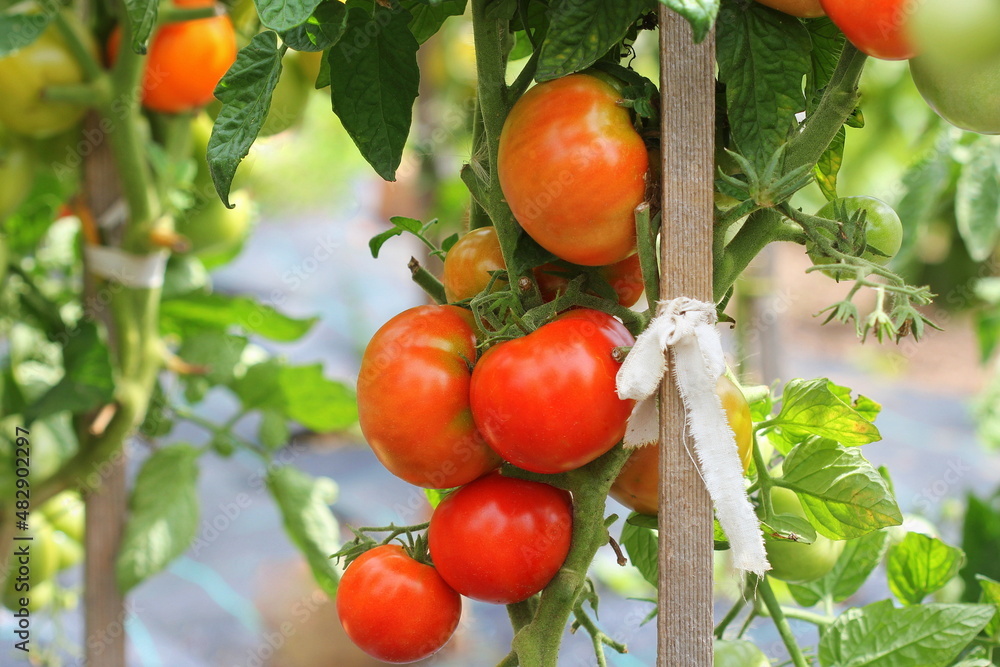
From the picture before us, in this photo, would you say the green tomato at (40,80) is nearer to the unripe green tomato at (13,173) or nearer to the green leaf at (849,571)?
the unripe green tomato at (13,173)

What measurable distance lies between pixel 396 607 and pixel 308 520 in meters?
0.56

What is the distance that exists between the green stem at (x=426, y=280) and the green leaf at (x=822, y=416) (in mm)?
218

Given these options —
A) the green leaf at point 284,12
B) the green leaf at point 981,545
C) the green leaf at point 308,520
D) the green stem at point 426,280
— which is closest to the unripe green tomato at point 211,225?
the green leaf at point 308,520

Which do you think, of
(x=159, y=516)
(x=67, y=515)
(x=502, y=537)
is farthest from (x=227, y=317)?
(x=502, y=537)

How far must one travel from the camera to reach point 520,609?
496 millimetres

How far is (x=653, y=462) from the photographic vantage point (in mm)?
453

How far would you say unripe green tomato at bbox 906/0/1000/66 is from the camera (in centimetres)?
33

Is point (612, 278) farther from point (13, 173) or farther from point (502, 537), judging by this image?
point (13, 173)

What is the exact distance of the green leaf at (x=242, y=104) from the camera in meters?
0.40

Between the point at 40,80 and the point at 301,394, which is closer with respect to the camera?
the point at 40,80

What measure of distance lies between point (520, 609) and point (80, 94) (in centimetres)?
71

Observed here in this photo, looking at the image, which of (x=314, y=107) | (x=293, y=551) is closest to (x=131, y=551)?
(x=293, y=551)

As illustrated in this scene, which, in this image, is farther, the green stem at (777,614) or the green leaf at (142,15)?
the green stem at (777,614)

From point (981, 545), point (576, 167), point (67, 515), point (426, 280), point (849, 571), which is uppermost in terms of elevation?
point (576, 167)
